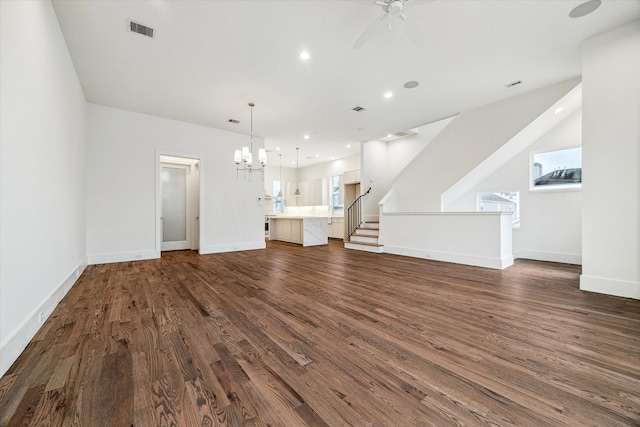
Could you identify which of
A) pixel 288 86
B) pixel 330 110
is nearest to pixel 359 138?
pixel 330 110

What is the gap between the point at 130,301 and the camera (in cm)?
301

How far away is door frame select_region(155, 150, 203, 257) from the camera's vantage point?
580 centimetres

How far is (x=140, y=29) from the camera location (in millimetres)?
3104

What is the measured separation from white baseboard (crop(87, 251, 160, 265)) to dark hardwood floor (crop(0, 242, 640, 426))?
2055 millimetres

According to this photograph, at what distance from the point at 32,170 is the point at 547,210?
27.0 feet

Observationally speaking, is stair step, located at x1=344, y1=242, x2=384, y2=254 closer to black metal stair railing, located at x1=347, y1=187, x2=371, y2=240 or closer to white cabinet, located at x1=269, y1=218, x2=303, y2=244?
black metal stair railing, located at x1=347, y1=187, x2=371, y2=240

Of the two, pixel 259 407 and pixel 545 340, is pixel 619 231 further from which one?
pixel 259 407

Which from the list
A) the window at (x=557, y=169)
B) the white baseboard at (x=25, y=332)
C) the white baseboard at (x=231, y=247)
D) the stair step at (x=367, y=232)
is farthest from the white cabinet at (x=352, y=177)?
the white baseboard at (x=25, y=332)

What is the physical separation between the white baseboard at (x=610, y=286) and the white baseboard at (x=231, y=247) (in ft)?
21.7

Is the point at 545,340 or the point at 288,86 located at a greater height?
the point at 288,86

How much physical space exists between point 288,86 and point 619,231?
5149mm

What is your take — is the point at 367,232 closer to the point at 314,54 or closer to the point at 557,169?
the point at 557,169

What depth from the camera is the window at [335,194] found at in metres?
10.6

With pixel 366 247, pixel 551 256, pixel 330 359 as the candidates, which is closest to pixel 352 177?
pixel 366 247
